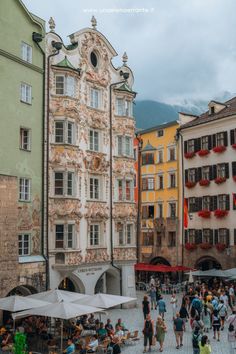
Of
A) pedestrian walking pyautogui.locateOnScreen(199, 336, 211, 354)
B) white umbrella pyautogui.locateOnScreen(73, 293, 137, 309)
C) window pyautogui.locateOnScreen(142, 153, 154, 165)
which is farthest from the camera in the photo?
window pyautogui.locateOnScreen(142, 153, 154, 165)

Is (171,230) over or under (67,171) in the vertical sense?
under

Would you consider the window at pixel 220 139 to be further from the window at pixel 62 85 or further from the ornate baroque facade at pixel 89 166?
the window at pixel 62 85

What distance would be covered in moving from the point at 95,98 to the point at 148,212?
2258cm

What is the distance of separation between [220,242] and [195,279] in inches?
174

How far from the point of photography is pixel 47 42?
3619 cm

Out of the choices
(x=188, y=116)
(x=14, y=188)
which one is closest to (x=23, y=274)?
(x=14, y=188)

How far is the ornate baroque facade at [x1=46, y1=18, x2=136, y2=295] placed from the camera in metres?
35.7

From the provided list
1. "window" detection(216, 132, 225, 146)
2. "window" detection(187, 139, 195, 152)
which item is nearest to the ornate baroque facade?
"window" detection(216, 132, 225, 146)

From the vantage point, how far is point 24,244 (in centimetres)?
3281

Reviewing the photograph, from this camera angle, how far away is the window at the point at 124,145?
41.5 metres

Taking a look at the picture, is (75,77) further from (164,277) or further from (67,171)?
(164,277)

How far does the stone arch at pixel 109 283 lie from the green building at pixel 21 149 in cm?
779

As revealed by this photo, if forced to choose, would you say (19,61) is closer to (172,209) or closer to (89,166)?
(89,166)

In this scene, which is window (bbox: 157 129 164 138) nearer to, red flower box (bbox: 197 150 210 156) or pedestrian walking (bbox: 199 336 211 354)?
red flower box (bbox: 197 150 210 156)
